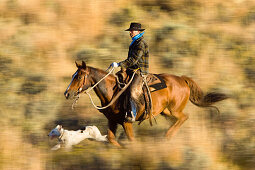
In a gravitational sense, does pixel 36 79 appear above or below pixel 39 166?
above

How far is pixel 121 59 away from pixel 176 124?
3.97 meters

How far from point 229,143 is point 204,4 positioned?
6.99 m

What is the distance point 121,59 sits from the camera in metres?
11.5

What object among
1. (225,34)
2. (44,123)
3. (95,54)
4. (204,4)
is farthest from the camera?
(204,4)

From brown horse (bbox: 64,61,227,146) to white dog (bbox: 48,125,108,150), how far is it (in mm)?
760

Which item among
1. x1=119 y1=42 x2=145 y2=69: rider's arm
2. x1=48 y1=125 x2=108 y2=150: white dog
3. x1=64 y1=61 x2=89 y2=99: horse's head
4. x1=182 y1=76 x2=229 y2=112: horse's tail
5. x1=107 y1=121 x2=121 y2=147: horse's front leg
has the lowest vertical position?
x1=48 y1=125 x2=108 y2=150: white dog

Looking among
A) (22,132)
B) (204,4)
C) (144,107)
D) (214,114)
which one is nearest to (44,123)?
(22,132)

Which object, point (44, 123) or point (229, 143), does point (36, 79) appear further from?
point (229, 143)

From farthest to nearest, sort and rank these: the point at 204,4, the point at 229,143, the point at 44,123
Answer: the point at 204,4 < the point at 44,123 < the point at 229,143

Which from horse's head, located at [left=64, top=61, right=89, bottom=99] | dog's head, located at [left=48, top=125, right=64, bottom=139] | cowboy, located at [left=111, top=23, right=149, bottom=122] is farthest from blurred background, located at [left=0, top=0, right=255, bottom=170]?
horse's head, located at [left=64, top=61, right=89, bottom=99]

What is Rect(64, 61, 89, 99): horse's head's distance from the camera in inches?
275

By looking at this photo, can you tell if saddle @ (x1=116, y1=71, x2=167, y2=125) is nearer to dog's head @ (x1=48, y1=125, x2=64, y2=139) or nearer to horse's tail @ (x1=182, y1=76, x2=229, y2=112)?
horse's tail @ (x1=182, y1=76, x2=229, y2=112)

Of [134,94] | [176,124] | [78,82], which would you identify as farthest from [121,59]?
[78,82]

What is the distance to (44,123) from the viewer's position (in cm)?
920
